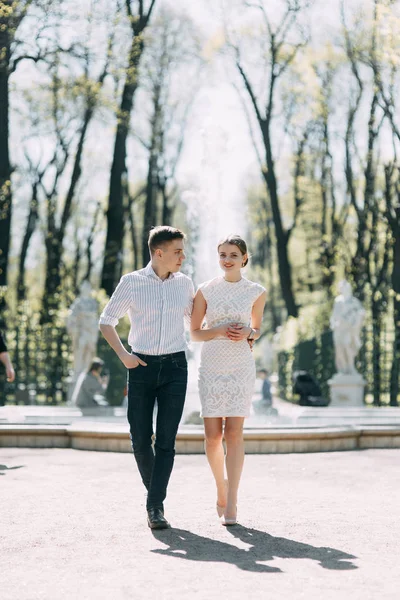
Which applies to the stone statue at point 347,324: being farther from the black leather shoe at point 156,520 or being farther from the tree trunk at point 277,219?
the black leather shoe at point 156,520

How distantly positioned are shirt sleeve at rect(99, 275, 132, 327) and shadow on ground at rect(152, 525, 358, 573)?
4.02ft

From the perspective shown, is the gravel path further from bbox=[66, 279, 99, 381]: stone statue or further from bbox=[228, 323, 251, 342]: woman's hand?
bbox=[66, 279, 99, 381]: stone statue

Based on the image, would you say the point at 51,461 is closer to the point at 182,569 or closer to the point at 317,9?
the point at 182,569

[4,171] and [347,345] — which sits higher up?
[4,171]

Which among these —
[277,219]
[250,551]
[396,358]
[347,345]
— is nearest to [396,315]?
[396,358]

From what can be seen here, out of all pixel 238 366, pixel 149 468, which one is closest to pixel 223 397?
pixel 238 366

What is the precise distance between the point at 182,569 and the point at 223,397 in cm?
162

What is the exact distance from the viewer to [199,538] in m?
5.85

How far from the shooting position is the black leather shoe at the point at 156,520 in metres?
6.08

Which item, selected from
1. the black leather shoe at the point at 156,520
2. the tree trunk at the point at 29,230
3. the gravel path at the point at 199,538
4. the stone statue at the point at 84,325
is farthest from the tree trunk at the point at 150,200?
the black leather shoe at the point at 156,520

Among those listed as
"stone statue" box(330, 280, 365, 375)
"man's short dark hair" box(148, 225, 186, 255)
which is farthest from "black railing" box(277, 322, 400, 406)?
"man's short dark hair" box(148, 225, 186, 255)

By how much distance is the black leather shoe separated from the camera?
608cm

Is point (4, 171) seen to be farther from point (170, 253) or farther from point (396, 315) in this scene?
point (170, 253)

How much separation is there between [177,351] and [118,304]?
437 millimetres
